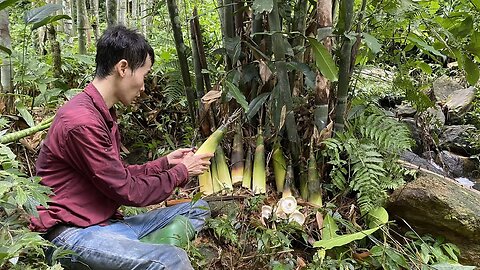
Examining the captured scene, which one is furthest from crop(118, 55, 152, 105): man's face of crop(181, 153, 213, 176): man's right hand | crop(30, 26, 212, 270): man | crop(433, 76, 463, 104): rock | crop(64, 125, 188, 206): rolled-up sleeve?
crop(433, 76, 463, 104): rock

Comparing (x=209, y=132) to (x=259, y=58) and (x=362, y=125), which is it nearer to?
(x=259, y=58)

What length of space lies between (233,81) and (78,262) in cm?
136

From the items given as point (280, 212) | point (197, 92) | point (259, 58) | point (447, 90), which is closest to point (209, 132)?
point (197, 92)

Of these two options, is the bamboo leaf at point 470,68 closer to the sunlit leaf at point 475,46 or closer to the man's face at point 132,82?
the sunlit leaf at point 475,46

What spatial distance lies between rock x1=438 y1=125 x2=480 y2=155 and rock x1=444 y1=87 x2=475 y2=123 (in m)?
0.51

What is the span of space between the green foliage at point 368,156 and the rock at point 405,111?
2022 mm

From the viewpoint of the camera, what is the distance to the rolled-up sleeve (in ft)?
6.04

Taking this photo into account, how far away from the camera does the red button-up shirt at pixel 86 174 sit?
6.07ft

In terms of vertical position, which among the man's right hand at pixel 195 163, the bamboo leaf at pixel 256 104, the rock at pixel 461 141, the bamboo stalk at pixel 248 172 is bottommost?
the rock at pixel 461 141

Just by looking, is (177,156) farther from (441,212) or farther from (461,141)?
(461,141)

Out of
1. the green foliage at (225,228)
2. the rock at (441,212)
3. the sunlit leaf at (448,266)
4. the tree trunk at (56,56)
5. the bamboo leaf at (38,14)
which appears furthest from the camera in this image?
the tree trunk at (56,56)

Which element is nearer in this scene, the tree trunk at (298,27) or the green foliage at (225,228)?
the green foliage at (225,228)

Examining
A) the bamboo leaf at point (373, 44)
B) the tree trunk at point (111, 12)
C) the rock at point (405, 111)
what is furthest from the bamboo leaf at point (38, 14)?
the rock at point (405, 111)

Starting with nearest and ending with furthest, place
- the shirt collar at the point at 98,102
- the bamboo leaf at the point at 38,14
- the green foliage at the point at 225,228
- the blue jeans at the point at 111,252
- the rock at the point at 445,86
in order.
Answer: the blue jeans at the point at 111,252 < the shirt collar at the point at 98,102 < the green foliage at the point at 225,228 < the bamboo leaf at the point at 38,14 < the rock at the point at 445,86
